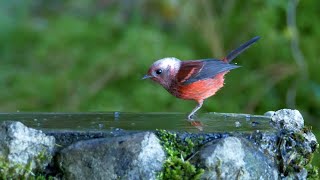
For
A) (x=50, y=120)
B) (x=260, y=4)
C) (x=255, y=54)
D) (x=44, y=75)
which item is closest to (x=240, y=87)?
(x=255, y=54)

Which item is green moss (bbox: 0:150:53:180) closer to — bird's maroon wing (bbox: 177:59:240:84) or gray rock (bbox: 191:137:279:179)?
gray rock (bbox: 191:137:279:179)

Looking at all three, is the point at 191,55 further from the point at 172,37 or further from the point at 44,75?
the point at 44,75

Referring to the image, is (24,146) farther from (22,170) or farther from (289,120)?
(289,120)

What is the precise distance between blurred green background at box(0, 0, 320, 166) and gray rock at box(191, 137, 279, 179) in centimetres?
365

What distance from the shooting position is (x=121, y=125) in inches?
159

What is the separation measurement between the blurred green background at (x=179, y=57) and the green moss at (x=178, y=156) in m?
3.74

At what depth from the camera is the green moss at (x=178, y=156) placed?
3.56 meters

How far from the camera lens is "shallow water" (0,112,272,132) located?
3.92m

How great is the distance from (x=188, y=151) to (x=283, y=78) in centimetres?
414

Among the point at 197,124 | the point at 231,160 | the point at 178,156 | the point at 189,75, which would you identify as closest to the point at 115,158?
the point at 178,156

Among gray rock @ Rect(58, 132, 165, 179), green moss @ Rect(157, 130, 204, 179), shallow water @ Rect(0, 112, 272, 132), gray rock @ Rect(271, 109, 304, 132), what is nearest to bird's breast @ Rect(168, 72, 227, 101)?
shallow water @ Rect(0, 112, 272, 132)

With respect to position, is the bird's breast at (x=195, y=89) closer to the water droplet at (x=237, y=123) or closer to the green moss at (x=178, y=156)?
the water droplet at (x=237, y=123)

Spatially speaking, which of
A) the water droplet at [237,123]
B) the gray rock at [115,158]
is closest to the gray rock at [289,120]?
the water droplet at [237,123]

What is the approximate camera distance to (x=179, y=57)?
25.2 ft
